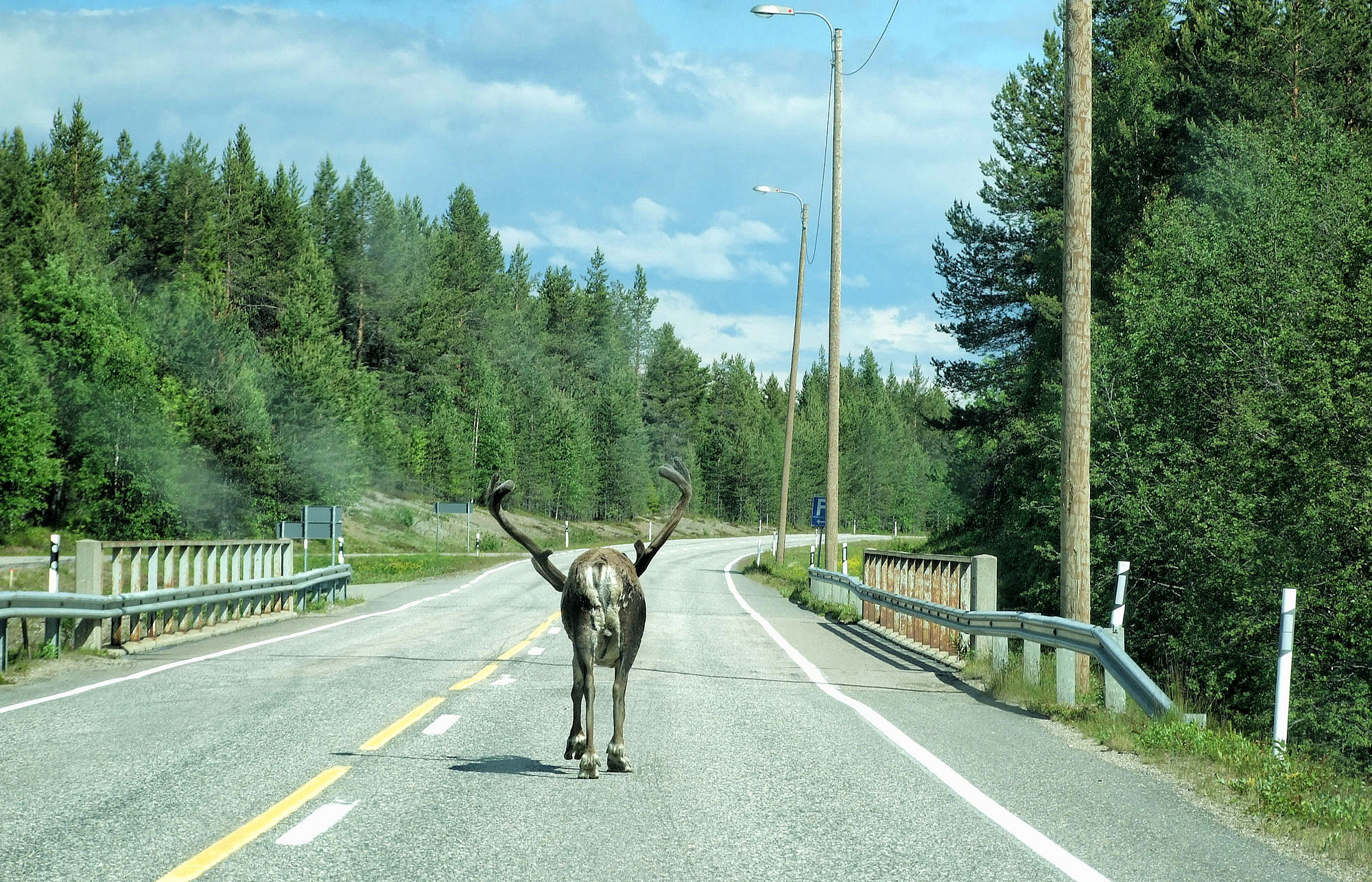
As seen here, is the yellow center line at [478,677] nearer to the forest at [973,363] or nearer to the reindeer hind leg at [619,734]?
the reindeer hind leg at [619,734]

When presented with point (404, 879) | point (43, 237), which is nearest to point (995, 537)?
point (404, 879)

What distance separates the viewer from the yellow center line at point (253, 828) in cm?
571

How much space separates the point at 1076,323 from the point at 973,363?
3916 cm

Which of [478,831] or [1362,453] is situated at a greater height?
[1362,453]

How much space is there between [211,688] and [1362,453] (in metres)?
15.1

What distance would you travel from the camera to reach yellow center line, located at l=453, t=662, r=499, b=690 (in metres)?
13.1

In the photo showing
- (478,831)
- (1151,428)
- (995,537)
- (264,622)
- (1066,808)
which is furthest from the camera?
(995,537)

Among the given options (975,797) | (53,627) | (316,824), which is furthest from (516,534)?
(53,627)

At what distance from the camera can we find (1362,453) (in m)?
17.7

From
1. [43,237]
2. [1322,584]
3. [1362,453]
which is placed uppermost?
[43,237]

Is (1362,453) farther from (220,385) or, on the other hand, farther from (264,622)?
(220,385)

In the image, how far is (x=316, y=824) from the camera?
22.1ft

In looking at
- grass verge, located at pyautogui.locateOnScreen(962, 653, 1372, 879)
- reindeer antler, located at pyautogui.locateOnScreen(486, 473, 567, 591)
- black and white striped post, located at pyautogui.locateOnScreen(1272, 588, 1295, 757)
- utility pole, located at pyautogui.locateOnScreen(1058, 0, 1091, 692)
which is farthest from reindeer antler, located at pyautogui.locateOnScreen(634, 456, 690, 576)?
utility pole, located at pyautogui.locateOnScreen(1058, 0, 1091, 692)

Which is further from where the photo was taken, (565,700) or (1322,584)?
(1322,584)
